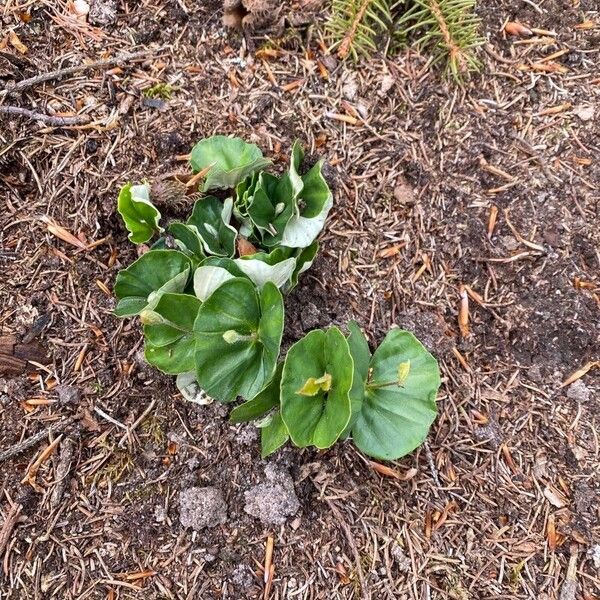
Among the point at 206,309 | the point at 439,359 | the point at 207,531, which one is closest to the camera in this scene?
the point at 206,309

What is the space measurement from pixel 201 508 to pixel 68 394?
536 mm

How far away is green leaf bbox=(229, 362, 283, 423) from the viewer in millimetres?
1582

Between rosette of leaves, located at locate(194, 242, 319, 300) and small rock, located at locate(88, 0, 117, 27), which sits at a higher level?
small rock, located at locate(88, 0, 117, 27)

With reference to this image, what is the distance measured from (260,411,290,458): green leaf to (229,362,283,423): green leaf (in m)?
0.04

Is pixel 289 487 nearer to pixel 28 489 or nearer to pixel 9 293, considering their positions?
pixel 28 489

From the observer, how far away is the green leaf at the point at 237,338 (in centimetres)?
153

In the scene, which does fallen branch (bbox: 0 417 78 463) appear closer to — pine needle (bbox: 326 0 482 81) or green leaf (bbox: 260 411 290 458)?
green leaf (bbox: 260 411 290 458)

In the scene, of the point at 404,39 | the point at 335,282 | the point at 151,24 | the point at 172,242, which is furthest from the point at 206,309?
the point at 404,39

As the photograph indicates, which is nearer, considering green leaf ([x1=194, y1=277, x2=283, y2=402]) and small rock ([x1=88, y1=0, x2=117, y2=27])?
green leaf ([x1=194, y1=277, x2=283, y2=402])

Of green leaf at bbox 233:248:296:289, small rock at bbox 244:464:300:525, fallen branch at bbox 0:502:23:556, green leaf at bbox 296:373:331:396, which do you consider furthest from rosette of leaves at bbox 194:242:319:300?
fallen branch at bbox 0:502:23:556

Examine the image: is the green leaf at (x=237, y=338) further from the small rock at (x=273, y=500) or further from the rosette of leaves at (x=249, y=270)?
the small rock at (x=273, y=500)

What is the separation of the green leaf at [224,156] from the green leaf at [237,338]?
43 cm

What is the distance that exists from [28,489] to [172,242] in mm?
856

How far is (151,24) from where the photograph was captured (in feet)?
6.57
